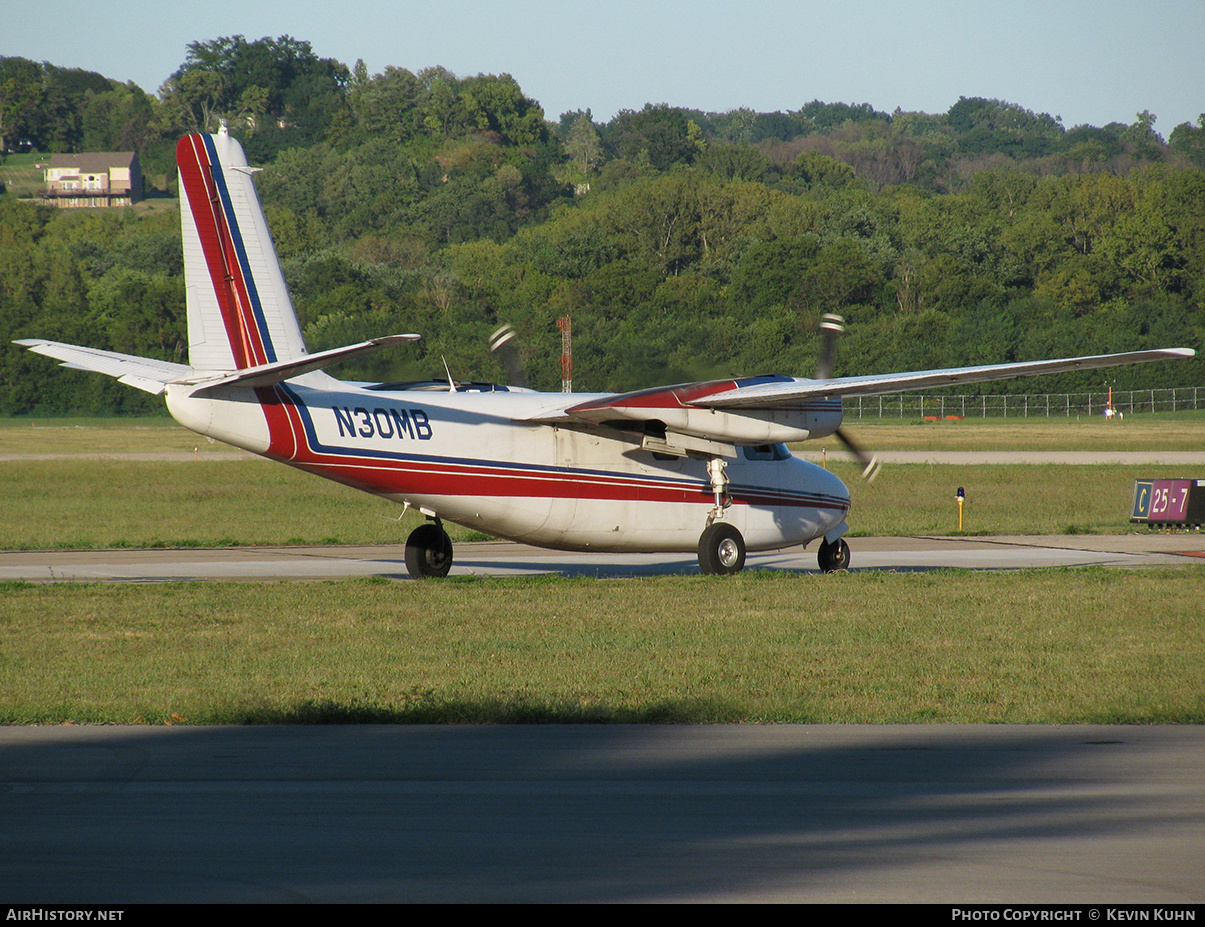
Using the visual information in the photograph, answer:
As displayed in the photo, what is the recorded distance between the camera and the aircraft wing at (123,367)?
1852 centimetres

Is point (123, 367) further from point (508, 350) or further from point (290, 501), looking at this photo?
point (290, 501)

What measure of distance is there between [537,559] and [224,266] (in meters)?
9.83

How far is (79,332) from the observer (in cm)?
10375

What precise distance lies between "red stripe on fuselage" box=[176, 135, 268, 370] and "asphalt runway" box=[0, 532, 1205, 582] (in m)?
5.27

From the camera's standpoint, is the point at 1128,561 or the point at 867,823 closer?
the point at 867,823

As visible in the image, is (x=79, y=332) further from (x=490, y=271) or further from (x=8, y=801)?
(x=8, y=801)

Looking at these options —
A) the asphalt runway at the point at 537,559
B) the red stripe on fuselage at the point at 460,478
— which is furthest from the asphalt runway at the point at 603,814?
the asphalt runway at the point at 537,559

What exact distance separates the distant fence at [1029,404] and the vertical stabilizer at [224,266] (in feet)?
250

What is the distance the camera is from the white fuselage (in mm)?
18781

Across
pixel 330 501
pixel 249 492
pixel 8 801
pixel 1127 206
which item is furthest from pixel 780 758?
pixel 1127 206

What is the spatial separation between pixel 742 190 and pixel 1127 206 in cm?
3515

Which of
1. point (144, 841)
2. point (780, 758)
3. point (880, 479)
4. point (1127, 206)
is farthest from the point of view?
point (1127, 206)

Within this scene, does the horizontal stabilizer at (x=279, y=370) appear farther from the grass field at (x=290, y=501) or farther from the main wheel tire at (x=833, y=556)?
the grass field at (x=290, y=501)

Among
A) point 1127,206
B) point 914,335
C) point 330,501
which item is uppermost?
point 1127,206
